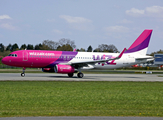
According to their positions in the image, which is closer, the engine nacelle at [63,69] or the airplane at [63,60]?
the engine nacelle at [63,69]

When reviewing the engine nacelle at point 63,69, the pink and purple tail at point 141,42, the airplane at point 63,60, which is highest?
the pink and purple tail at point 141,42

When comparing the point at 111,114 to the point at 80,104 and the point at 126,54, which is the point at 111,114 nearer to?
the point at 80,104

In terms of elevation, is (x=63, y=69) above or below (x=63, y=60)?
below

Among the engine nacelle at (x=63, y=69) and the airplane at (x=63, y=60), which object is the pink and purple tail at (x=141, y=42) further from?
the engine nacelle at (x=63, y=69)

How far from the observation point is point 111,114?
11.3 m

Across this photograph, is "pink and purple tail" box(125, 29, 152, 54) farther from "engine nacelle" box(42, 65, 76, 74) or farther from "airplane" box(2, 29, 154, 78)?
"engine nacelle" box(42, 65, 76, 74)

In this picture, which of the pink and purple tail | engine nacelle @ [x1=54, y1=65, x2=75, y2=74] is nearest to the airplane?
engine nacelle @ [x1=54, y1=65, x2=75, y2=74]

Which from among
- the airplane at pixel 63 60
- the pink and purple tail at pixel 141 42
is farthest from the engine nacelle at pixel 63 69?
the pink and purple tail at pixel 141 42

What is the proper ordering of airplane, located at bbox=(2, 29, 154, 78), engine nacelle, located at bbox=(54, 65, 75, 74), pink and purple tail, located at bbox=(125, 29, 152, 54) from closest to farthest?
engine nacelle, located at bbox=(54, 65, 75, 74) → airplane, located at bbox=(2, 29, 154, 78) → pink and purple tail, located at bbox=(125, 29, 152, 54)

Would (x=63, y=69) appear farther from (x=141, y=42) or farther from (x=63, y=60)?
(x=141, y=42)

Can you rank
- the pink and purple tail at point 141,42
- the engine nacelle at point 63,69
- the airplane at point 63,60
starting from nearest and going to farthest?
the engine nacelle at point 63,69, the airplane at point 63,60, the pink and purple tail at point 141,42

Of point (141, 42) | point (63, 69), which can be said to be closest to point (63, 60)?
point (63, 69)

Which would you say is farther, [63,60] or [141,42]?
[141,42]

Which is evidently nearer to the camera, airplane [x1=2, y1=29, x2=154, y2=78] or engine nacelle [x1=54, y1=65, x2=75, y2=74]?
engine nacelle [x1=54, y1=65, x2=75, y2=74]
